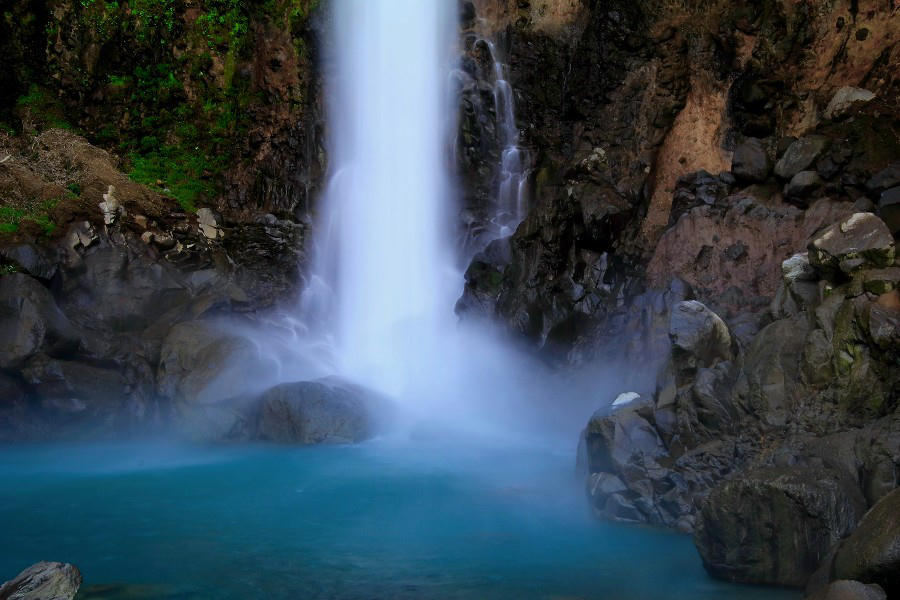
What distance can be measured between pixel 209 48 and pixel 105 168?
6065 mm

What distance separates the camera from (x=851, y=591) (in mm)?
5711

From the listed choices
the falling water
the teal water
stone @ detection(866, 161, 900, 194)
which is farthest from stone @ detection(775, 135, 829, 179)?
the falling water

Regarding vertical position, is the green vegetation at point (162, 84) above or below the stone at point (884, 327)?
above

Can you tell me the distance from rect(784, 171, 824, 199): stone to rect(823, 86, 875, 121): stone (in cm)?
224

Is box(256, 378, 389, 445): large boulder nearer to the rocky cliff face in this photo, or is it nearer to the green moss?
the rocky cliff face

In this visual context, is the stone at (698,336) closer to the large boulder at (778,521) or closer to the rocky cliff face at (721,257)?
the rocky cliff face at (721,257)

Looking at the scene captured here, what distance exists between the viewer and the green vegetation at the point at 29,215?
18.1m

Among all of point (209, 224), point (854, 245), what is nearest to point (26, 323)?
point (209, 224)

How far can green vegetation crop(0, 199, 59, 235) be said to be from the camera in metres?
18.1

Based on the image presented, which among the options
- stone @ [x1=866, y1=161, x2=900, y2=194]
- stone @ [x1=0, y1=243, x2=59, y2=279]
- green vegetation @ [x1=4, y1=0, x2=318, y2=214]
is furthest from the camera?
green vegetation @ [x1=4, y1=0, x2=318, y2=214]

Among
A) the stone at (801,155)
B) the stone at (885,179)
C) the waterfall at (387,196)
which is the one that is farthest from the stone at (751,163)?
the waterfall at (387,196)

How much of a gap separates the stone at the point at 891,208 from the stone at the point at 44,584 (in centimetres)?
1207

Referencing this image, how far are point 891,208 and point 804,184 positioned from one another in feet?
10.2

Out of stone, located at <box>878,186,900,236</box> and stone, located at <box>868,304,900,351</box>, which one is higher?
stone, located at <box>878,186,900,236</box>
